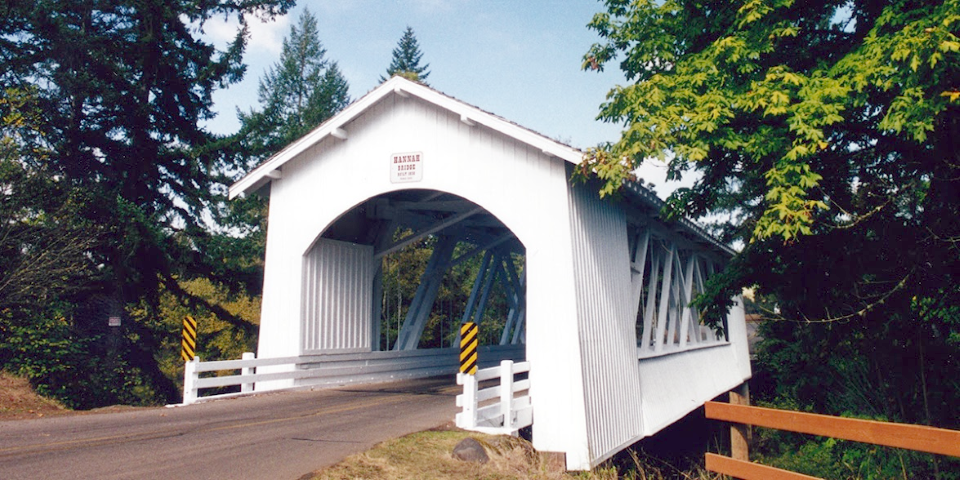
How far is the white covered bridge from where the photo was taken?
9695 mm

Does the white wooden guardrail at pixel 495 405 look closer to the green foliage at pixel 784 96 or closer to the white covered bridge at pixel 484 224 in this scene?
the white covered bridge at pixel 484 224

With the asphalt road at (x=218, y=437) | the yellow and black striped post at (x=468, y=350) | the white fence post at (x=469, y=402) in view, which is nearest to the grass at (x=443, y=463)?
the white fence post at (x=469, y=402)

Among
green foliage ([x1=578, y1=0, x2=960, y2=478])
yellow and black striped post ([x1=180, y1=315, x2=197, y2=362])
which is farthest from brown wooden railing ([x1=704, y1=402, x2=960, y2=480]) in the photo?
yellow and black striped post ([x1=180, y1=315, x2=197, y2=362])

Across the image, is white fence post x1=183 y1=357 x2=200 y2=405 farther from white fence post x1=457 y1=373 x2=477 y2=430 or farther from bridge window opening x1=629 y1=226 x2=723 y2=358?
bridge window opening x1=629 y1=226 x2=723 y2=358

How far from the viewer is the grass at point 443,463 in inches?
265

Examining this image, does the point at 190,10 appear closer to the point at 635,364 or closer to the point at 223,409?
the point at 223,409

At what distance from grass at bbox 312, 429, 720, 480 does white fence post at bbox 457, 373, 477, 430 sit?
0.51ft

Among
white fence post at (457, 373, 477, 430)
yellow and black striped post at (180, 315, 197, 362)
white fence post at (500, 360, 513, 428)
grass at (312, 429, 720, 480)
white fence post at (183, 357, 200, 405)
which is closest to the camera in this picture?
grass at (312, 429, 720, 480)

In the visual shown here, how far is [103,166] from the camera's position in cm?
1931

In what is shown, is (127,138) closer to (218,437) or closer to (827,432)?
(218,437)

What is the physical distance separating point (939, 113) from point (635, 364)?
18.7ft

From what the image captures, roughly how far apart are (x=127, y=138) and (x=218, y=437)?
14.8m

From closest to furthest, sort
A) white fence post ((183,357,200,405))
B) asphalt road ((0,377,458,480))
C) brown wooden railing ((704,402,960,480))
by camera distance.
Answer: brown wooden railing ((704,402,960,480))
asphalt road ((0,377,458,480))
white fence post ((183,357,200,405))

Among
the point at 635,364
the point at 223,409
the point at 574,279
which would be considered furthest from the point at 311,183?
the point at 635,364
